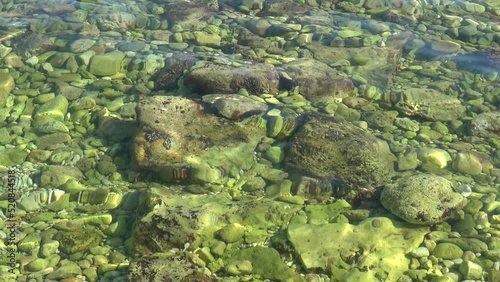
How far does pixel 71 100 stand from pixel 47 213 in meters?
2.15

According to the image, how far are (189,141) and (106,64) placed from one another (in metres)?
2.44

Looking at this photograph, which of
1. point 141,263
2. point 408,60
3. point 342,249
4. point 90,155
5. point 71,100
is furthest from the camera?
point 408,60

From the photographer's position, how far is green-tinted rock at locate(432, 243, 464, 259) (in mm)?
4785

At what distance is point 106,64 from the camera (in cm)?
775

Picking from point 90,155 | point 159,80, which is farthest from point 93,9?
point 90,155

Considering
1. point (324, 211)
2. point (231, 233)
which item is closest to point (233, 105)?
point (324, 211)

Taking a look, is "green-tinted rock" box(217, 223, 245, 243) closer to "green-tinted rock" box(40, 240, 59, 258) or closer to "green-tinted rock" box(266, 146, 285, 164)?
"green-tinted rock" box(266, 146, 285, 164)

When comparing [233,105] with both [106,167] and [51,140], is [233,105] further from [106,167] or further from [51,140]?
[51,140]

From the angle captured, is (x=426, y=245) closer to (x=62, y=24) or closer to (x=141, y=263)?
(x=141, y=263)

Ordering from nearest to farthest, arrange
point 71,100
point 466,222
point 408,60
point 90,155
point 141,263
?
point 141,263 < point 466,222 < point 90,155 < point 71,100 < point 408,60

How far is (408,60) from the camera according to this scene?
8.31 m

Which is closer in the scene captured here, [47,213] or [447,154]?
[47,213]

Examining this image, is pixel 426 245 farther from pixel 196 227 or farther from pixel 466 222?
pixel 196 227

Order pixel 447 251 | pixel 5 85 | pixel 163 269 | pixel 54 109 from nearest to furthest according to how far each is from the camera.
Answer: pixel 163 269 → pixel 447 251 → pixel 54 109 → pixel 5 85
